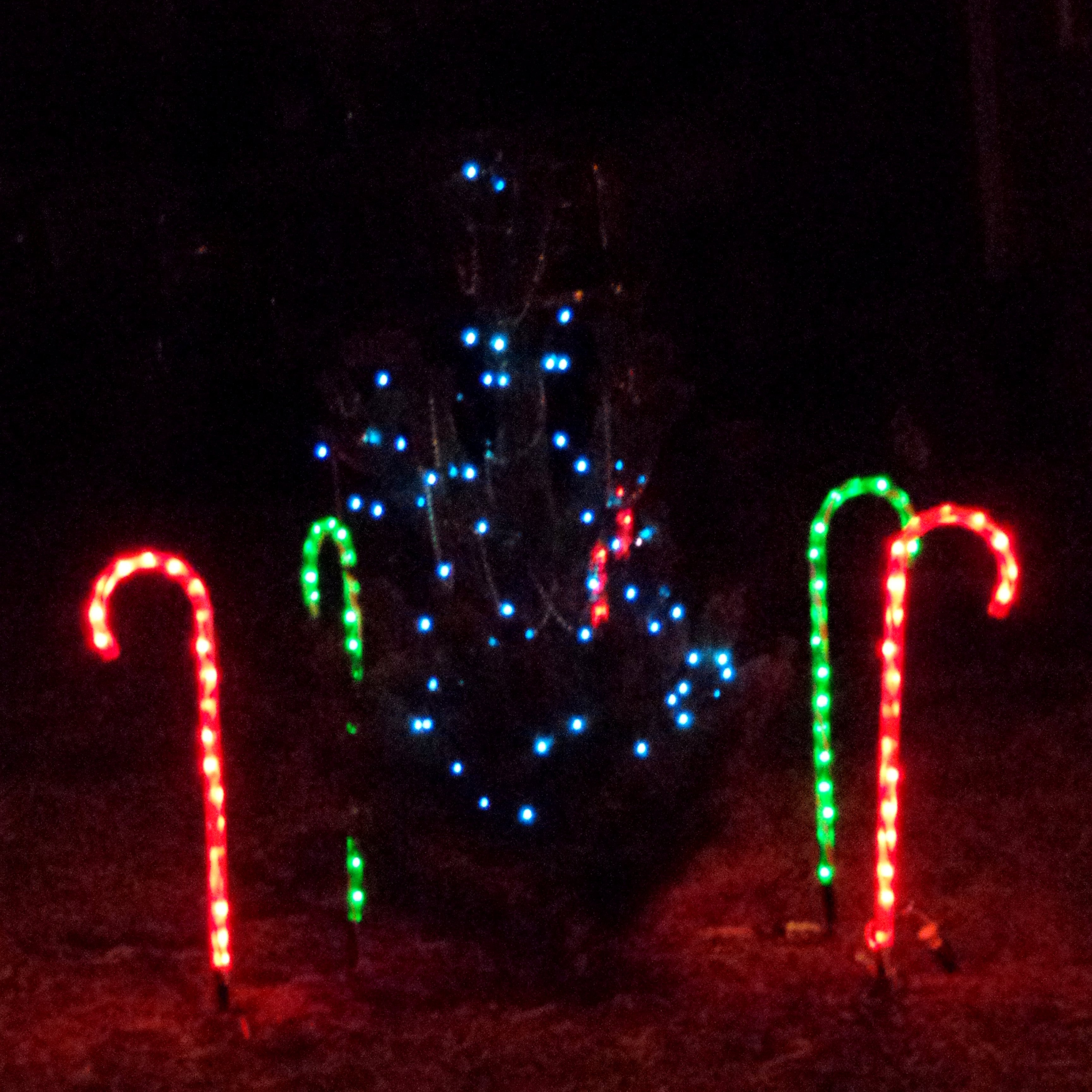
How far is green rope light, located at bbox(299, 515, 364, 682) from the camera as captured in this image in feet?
18.2

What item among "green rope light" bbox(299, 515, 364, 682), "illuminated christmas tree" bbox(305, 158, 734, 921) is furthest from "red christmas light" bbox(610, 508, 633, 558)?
"green rope light" bbox(299, 515, 364, 682)

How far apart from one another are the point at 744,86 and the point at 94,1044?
7524 mm

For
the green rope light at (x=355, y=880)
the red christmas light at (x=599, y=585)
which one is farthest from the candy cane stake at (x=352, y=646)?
the red christmas light at (x=599, y=585)

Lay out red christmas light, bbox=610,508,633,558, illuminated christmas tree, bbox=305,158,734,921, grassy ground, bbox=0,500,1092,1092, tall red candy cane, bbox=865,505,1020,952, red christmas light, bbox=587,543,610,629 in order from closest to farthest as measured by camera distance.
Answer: grassy ground, bbox=0,500,1092,1092 → tall red candy cane, bbox=865,505,1020,952 → illuminated christmas tree, bbox=305,158,734,921 → red christmas light, bbox=587,543,610,629 → red christmas light, bbox=610,508,633,558

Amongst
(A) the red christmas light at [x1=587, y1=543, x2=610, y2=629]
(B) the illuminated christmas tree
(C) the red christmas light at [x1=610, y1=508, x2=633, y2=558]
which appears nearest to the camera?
(B) the illuminated christmas tree

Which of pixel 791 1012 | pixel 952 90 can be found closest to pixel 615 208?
Answer: pixel 952 90

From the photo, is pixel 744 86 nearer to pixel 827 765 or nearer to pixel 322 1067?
pixel 827 765

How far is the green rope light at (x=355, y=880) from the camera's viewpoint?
554cm

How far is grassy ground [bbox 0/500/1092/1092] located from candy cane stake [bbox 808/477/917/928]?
14 cm

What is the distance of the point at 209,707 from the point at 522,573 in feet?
3.79

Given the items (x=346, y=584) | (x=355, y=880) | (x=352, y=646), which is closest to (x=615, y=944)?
(x=355, y=880)

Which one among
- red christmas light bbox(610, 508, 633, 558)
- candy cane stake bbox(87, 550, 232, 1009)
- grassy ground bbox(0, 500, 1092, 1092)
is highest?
red christmas light bbox(610, 508, 633, 558)

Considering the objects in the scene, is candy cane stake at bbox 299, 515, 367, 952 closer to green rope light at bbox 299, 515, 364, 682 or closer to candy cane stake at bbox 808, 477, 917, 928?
green rope light at bbox 299, 515, 364, 682

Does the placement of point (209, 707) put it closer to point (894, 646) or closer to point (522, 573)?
point (522, 573)
